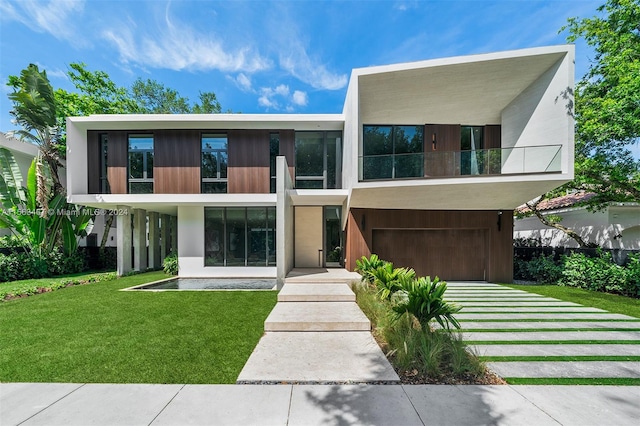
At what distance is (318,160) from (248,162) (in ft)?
10.9

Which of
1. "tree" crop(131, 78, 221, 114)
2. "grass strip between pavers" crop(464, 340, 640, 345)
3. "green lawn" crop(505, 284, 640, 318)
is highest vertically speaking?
"tree" crop(131, 78, 221, 114)

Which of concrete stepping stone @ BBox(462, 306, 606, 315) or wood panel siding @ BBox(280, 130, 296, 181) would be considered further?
wood panel siding @ BBox(280, 130, 296, 181)

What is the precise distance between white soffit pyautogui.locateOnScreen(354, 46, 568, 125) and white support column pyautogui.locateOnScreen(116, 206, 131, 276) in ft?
41.0

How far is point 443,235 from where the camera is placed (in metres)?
11.6

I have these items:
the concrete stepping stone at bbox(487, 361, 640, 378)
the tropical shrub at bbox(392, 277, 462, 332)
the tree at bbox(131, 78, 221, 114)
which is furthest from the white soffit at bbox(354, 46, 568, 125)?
the tree at bbox(131, 78, 221, 114)

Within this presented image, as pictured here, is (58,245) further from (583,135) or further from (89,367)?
(583,135)

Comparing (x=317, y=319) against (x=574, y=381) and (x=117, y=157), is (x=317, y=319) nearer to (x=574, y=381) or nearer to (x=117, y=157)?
(x=574, y=381)

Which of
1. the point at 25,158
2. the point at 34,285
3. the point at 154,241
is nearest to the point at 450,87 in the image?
the point at 154,241

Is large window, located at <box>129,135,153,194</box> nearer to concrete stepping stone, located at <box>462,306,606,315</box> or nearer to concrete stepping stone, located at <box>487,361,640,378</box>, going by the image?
concrete stepping stone, located at <box>462,306,606,315</box>

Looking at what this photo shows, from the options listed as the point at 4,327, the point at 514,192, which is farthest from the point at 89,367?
the point at 514,192

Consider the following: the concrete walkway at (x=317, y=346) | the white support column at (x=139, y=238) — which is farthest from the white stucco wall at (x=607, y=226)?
the white support column at (x=139, y=238)

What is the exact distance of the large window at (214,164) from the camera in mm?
12234

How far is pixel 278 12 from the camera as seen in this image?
10055 millimetres

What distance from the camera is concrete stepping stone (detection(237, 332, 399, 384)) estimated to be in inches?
143
